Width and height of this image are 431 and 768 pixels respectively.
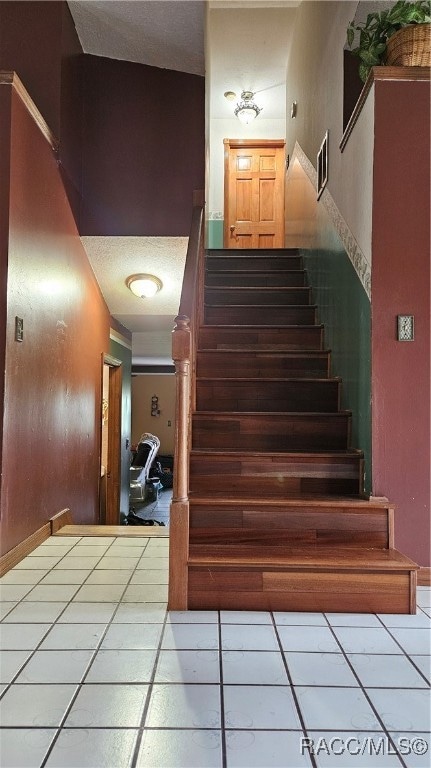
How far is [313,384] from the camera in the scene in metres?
3.31

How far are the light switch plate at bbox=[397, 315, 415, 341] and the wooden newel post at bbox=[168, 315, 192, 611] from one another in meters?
1.05

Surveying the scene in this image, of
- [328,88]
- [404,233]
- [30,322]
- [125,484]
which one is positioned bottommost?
[125,484]

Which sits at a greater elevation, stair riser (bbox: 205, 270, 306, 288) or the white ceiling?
the white ceiling

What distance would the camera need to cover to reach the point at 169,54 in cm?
420

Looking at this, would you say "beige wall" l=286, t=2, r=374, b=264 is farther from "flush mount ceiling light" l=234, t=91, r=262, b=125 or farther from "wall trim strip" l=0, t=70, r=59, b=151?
"wall trim strip" l=0, t=70, r=59, b=151

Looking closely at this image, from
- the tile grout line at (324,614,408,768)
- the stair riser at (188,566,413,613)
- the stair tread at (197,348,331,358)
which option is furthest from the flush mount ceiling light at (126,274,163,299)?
the tile grout line at (324,614,408,768)

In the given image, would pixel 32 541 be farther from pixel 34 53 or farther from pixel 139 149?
pixel 34 53

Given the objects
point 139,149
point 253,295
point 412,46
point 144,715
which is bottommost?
point 144,715

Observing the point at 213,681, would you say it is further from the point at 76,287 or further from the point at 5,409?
the point at 76,287

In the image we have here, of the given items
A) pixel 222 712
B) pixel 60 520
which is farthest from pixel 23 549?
pixel 222 712

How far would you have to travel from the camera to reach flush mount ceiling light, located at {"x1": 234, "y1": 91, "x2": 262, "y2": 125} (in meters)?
6.92

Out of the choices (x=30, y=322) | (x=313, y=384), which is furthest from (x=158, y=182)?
(x=313, y=384)

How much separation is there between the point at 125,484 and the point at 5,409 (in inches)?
159

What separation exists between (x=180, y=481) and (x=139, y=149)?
3152mm
